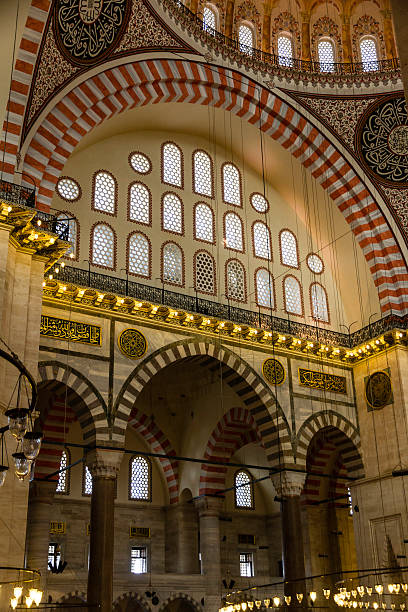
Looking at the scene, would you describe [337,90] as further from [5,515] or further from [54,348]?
[5,515]

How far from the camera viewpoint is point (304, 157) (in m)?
14.9

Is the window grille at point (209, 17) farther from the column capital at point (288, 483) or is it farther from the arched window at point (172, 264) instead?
the column capital at point (288, 483)

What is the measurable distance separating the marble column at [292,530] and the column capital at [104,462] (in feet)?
11.5

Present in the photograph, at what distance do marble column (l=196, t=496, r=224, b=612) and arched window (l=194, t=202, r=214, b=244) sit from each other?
5.63 m

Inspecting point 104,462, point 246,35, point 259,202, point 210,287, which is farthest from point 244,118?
point 104,462

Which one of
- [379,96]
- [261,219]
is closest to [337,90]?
[379,96]

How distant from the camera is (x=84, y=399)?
37.6 feet

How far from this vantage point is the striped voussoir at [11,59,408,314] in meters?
11.8

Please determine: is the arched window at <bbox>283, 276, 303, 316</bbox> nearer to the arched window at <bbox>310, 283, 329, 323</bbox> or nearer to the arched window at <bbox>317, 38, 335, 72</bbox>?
the arched window at <bbox>310, 283, 329, 323</bbox>

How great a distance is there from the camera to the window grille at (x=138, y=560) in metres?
15.1

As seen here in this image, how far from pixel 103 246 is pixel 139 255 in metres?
0.77

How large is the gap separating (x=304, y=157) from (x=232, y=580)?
370 inches

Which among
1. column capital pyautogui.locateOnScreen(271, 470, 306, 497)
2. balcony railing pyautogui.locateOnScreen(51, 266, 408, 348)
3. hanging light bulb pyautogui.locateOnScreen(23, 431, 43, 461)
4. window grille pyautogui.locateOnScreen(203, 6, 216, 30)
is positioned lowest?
hanging light bulb pyautogui.locateOnScreen(23, 431, 43, 461)

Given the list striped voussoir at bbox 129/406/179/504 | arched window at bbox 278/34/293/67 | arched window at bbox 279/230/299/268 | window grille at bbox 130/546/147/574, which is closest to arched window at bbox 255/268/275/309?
arched window at bbox 279/230/299/268
